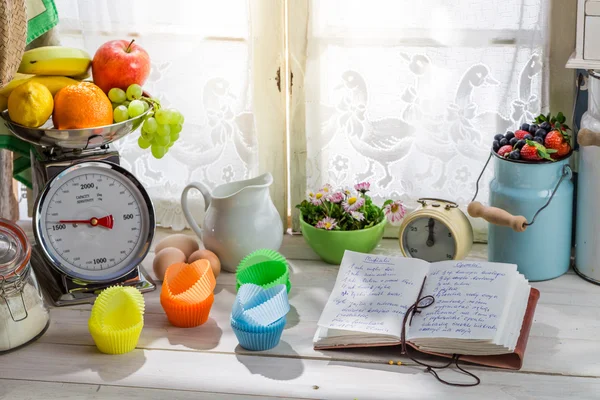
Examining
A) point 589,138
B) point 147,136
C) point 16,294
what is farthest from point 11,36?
point 589,138

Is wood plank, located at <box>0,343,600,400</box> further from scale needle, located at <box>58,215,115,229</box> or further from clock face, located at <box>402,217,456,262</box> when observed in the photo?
clock face, located at <box>402,217,456,262</box>

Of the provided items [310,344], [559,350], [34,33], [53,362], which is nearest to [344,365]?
[310,344]

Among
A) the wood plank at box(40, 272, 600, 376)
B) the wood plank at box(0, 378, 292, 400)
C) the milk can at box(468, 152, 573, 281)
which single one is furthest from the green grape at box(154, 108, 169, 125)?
the milk can at box(468, 152, 573, 281)

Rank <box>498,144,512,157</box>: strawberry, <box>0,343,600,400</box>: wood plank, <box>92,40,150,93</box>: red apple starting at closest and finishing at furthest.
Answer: <box>0,343,600,400</box>: wood plank, <box>92,40,150,93</box>: red apple, <box>498,144,512,157</box>: strawberry

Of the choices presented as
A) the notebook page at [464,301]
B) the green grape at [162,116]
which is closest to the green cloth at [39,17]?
the green grape at [162,116]

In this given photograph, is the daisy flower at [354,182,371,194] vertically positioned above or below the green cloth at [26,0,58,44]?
below

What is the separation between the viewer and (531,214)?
5.44ft

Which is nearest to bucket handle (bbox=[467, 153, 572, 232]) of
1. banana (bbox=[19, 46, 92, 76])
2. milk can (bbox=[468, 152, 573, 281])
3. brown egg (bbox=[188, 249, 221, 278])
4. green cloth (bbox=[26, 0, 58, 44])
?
milk can (bbox=[468, 152, 573, 281])

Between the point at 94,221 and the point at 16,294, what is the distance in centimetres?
19

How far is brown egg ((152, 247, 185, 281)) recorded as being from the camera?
5.64 feet

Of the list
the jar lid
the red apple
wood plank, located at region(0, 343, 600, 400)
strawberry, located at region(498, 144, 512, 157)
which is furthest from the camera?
strawberry, located at region(498, 144, 512, 157)

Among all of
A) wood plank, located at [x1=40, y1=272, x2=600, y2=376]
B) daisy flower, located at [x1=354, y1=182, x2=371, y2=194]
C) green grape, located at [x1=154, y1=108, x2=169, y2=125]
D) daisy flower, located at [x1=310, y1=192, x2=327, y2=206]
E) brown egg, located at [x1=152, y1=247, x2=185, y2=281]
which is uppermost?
green grape, located at [x1=154, y1=108, x2=169, y2=125]

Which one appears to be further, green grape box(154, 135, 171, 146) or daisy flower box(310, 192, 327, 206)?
daisy flower box(310, 192, 327, 206)

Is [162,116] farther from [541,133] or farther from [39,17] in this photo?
[541,133]
